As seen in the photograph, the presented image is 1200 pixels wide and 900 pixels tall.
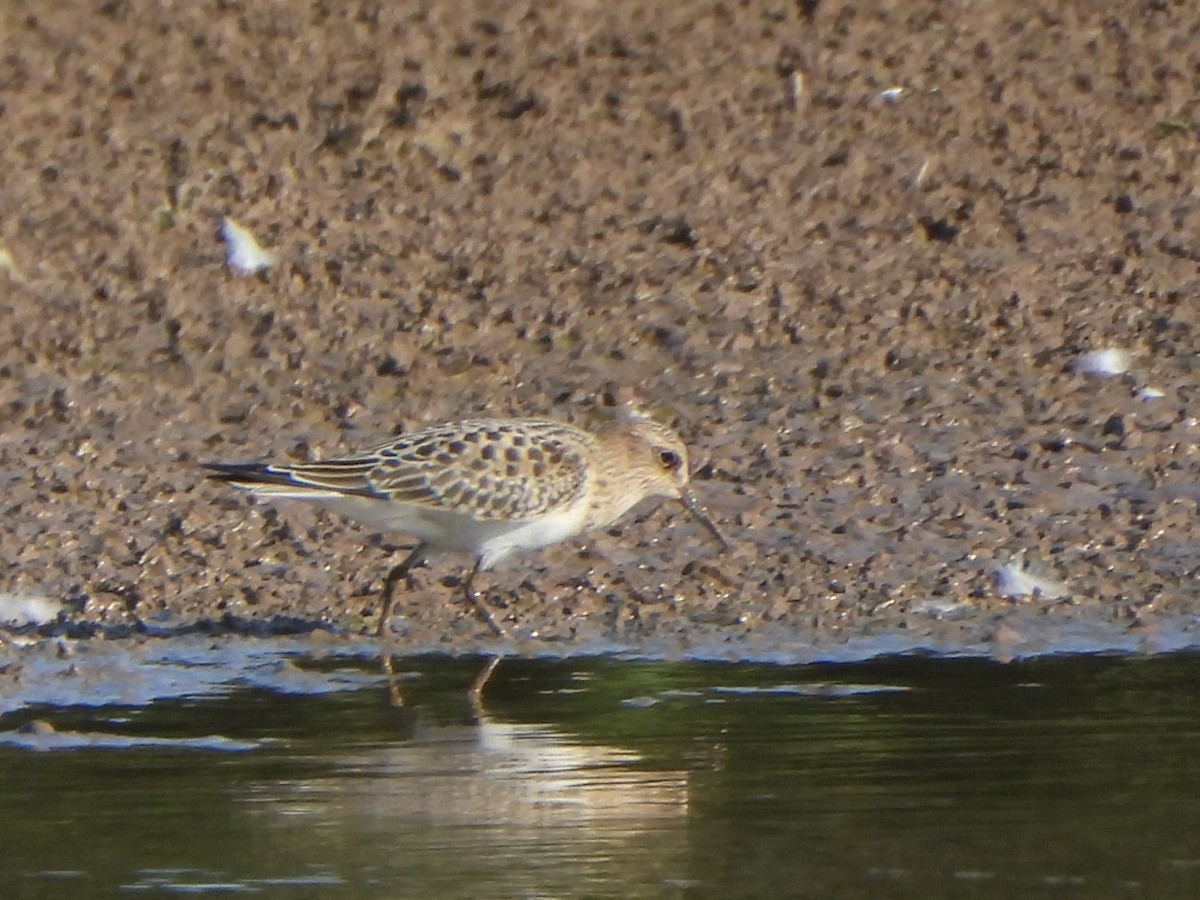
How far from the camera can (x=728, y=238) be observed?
40.7 feet

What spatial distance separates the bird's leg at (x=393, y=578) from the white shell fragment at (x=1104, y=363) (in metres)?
3.26

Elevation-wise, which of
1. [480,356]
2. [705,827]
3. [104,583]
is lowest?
[705,827]

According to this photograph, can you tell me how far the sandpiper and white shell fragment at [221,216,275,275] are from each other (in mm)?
2870

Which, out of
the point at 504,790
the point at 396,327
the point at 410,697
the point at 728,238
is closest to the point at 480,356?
the point at 396,327

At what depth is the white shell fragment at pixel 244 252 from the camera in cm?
1230

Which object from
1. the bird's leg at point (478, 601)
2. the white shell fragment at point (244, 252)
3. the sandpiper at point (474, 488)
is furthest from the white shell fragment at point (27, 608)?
the white shell fragment at point (244, 252)

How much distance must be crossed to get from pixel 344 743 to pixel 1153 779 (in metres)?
2.26

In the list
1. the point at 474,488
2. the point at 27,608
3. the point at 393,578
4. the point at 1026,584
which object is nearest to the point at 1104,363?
the point at 1026,584

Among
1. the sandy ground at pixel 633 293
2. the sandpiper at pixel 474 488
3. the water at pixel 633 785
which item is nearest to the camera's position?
the water at pixel 633 785

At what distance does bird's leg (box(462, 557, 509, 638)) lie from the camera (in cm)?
921

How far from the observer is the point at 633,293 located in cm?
1205

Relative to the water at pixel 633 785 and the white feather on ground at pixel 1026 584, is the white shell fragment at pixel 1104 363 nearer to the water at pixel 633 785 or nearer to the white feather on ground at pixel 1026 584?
the white feather on ground at pixel 1026 584

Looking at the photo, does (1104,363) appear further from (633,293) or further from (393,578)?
(393,578)

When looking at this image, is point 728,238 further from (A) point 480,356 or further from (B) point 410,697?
(B) point 410,697
